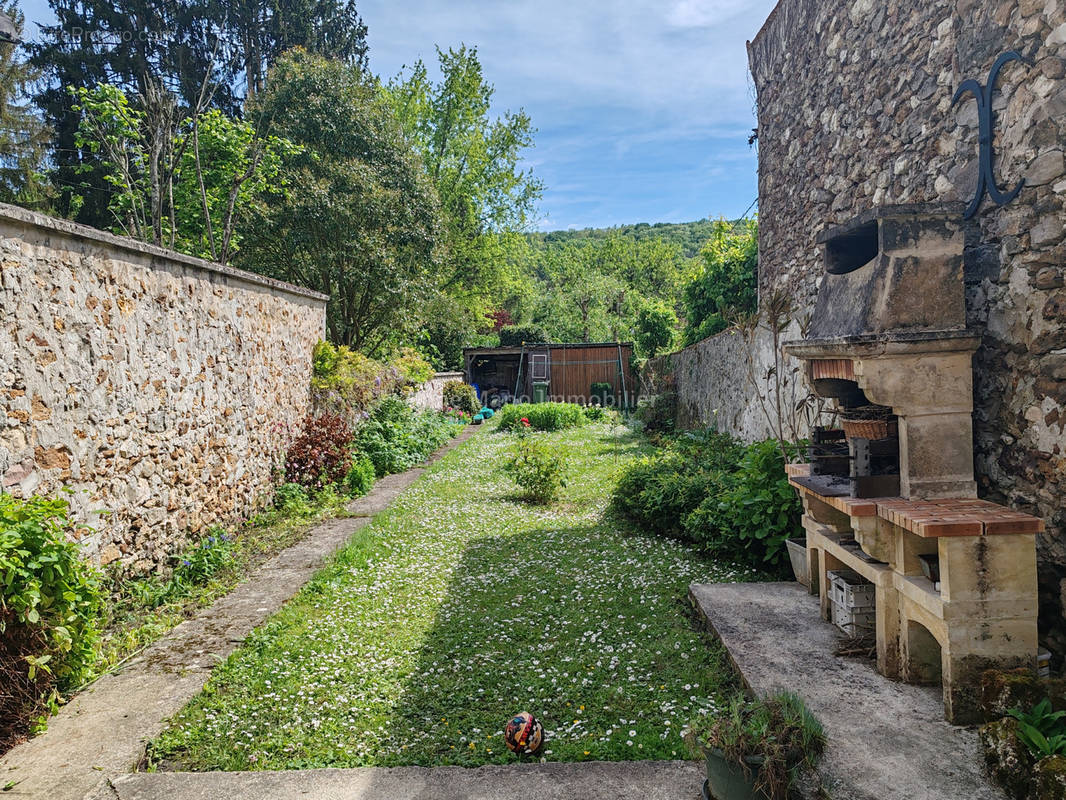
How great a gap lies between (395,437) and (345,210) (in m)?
4.65

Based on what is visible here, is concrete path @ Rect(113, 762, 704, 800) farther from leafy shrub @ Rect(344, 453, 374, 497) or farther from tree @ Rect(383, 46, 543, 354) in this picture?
tree @ Rect(383, 46, 543, 354)

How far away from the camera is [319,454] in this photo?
7.88 metres

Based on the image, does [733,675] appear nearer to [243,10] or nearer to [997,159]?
[997,159]

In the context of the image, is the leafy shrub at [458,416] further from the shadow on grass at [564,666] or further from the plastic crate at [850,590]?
the plastic crate at [850,590]

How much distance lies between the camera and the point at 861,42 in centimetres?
451

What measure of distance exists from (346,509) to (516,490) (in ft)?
7.69

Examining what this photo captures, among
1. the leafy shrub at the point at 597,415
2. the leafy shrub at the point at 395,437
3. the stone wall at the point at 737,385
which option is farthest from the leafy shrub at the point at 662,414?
the leafy shrub at the point at 395,437

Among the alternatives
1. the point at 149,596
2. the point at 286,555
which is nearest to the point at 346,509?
the point at 286,555

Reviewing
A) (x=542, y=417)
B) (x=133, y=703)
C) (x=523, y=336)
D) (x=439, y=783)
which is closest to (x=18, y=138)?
(x=542, y=417)

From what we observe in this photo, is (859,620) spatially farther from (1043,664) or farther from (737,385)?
(737,385)

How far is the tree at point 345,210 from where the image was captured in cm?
1222

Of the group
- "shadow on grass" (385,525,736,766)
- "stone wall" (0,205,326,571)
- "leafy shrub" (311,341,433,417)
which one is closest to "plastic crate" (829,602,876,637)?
"shadow on grass" (385,525,736,766)

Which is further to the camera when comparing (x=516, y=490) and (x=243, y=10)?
(x=243, y=10)

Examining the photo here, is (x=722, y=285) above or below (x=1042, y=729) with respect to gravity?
above
